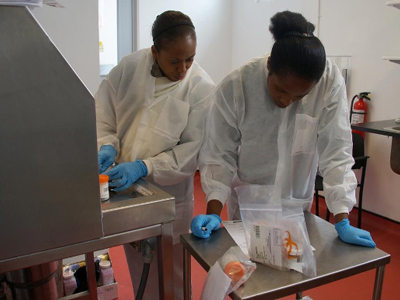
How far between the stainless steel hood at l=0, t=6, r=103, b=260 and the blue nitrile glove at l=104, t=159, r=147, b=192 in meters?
0.22

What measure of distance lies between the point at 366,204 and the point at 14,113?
8.80ft

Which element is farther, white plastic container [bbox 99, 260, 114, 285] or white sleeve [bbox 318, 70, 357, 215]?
white plastic container [bbox 99, 260, 114, 285]

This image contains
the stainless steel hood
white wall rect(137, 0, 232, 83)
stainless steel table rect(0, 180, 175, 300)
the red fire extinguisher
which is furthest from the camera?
white wall rect(137, 0, 232, 83)

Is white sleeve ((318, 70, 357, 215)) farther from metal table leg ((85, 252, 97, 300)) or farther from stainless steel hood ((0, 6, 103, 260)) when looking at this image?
metal table leg ((85, 252, 97, 300))

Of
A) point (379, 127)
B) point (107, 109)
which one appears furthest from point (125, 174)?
point (379, 127)

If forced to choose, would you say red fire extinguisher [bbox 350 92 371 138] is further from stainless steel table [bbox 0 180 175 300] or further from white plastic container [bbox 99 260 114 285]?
stainless steel table [bbox 0 180 175 300]

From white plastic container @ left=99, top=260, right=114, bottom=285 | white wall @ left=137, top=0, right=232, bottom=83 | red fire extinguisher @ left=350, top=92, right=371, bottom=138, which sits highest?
white wall @ left=137, top=0, right=232, bottom=83

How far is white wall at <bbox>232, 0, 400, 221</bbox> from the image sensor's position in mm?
2480

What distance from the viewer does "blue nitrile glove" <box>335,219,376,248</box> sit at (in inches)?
39.6

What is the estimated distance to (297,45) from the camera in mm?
944

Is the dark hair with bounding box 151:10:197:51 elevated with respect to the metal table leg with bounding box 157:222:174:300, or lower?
elevated

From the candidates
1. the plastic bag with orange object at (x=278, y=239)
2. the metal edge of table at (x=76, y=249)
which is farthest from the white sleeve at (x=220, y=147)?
the metal edge of table at (x=76, y=249)

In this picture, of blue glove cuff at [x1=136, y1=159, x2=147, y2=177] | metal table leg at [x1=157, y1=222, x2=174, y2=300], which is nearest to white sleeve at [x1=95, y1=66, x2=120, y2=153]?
blue glove cuff at [x1=136, y1=159, x2=147, y2=177]

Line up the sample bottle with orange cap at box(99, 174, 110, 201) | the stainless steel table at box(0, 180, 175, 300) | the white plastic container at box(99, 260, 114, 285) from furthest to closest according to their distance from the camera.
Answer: the white plastic container at box(99, 260, 114, 285)
the sample bottle with orange cap at box(99, 174, 110, 201)
the stainless steel table at box(0, 180, 175, 300)
